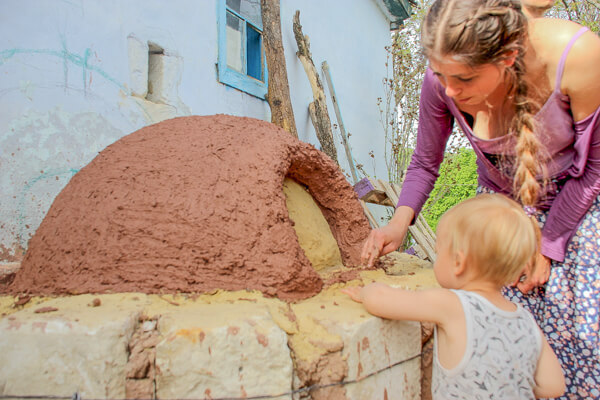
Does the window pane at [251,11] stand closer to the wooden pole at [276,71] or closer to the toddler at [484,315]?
the wooden pole at [276,71]

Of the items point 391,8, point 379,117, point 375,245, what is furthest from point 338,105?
point 375,245

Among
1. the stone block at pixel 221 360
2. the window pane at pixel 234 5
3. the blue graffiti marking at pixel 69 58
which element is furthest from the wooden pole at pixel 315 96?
the stone block at pixel 221 360

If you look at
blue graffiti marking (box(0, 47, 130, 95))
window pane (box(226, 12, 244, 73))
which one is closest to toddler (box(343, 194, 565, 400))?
blue graffiti marking (box(0, 47, 130, 95))

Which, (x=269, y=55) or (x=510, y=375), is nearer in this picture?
(x=510, y=375)

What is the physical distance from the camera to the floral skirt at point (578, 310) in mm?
1472

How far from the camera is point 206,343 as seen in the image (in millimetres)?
1245

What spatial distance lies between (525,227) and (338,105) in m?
4.92

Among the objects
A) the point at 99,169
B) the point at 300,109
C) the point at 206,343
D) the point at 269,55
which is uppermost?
the point at 269,55

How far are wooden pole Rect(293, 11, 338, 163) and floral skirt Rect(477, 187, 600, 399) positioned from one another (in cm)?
377

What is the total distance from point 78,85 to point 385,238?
2.32 m

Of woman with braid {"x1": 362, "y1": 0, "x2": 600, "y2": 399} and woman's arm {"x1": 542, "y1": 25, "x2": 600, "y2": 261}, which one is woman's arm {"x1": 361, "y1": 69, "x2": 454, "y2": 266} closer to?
woman with braid {"x1": 362, "y1": 0, "x2": 600, "y2": 399}

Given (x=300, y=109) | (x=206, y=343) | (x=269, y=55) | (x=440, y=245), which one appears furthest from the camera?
(x=300, y=109)

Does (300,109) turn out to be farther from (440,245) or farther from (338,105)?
(440,245)

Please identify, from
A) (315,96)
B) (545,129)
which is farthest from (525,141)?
(315,96)
